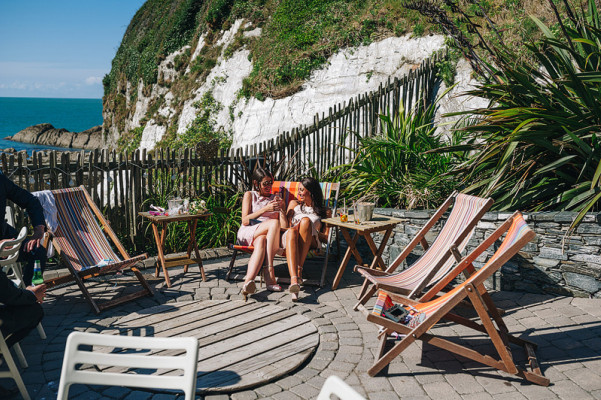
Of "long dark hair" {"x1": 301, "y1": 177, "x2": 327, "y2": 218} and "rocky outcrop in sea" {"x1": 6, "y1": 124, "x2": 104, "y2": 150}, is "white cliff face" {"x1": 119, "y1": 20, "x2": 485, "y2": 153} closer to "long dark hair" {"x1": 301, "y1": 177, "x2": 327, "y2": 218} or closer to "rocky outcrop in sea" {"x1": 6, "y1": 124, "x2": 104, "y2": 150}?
"long dark hair" {"x1": 301, "y1": 177, "x2": 327, "y2": 218}

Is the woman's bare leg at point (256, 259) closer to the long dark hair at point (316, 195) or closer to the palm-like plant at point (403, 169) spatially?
the long dark hair at point (316, 195)

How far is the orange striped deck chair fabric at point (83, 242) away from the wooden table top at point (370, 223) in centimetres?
204

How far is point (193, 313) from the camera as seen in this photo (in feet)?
14.7

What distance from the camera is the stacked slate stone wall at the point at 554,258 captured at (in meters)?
4.46

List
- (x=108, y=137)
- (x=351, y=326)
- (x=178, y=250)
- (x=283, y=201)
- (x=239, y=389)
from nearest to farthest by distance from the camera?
(x=239, y=389) → (x=351, y=326) → (x=283, y=201) → (x=178, y=250) → (x=108, y=137)

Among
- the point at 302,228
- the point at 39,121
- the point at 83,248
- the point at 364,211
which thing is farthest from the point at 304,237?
the point at 39,121

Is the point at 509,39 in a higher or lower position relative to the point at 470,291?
higher

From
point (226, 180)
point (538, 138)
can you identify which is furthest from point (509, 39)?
point (226, 180)

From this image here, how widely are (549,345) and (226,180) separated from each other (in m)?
4.81

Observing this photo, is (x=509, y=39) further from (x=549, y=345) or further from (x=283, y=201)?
(x=549, y=345)

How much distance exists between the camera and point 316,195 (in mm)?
5750

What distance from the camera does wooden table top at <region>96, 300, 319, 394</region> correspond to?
333cm

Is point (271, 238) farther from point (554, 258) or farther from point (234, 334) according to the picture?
point (554, 258)

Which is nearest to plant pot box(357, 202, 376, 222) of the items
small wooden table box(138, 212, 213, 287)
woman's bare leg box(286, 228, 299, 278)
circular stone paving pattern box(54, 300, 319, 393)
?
woman's bare leg box(286, 228, 299, 278)
